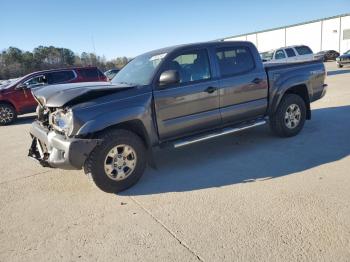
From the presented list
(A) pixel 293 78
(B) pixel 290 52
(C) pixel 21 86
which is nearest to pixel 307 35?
(B) pixel 290 52

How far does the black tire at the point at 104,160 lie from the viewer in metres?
4.08

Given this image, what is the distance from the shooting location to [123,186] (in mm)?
4324

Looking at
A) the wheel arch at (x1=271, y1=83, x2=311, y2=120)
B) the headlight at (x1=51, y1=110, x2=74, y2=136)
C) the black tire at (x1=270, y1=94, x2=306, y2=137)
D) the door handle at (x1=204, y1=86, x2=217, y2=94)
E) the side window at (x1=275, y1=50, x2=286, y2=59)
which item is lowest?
the black tire at (x1=270, y1=94, x2=306, y2=137)

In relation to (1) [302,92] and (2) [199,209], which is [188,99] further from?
(1) [302,92]

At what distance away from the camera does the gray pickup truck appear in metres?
4.06

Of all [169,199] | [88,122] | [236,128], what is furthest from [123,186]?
[236,128]

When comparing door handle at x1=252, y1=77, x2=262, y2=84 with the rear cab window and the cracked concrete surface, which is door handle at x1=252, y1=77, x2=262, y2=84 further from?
the rear cab window

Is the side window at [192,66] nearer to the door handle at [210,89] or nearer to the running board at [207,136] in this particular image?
the door handle at [210,89]

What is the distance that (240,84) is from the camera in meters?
5.38

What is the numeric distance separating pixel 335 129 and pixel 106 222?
16.6 feet

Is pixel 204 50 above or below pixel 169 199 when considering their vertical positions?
above

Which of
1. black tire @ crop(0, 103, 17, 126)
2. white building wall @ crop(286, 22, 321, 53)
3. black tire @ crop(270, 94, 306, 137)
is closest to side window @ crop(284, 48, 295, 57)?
black tire @ crop(270, 94, 306, 137)

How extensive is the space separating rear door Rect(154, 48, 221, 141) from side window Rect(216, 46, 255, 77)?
297 mm

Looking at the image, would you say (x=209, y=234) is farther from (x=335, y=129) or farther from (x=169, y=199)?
(x=335, y=129)
